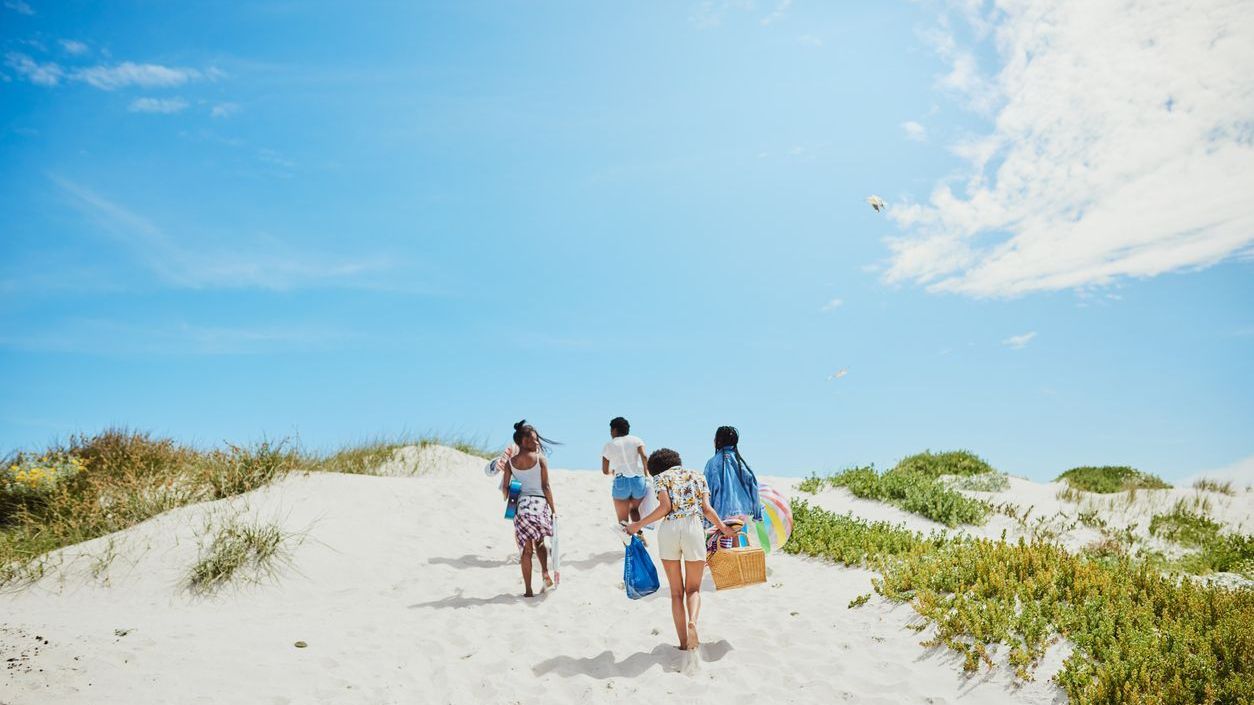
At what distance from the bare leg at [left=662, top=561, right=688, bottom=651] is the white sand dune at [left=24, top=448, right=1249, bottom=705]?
9.4 inches

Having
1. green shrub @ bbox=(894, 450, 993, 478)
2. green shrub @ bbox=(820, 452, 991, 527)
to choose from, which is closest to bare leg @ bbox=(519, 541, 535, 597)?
green shrub @ bbox=(820, 452, 991, 527)

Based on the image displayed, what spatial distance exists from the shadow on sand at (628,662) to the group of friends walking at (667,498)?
24 cm

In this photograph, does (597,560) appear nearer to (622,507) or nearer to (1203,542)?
(622,507)

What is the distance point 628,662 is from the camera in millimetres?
7754

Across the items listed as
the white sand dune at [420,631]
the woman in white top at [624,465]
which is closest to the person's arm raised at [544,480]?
the woman in white top at [624,465]

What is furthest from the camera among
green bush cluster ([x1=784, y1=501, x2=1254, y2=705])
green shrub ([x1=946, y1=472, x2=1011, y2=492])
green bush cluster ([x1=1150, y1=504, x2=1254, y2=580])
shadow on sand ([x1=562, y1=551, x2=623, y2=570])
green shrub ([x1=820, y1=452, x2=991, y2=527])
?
green shrub ([x1=946, y1=472, x2=1011, y2=492])

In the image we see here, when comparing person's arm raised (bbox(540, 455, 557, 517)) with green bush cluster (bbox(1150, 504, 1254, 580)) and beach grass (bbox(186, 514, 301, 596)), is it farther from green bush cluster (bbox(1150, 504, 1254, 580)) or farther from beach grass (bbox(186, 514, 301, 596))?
green bush cluster (bbox(1150, 504, 1254, 580))

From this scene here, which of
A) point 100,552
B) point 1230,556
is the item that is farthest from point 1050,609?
point 100,552

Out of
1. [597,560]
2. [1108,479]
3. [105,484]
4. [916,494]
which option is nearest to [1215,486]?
[1108,479]

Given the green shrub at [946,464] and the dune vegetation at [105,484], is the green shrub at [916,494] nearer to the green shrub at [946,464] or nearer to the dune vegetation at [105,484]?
the green shrub at [946,464]

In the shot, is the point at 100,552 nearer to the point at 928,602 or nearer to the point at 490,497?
the point at 490,497

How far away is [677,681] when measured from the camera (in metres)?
7.22

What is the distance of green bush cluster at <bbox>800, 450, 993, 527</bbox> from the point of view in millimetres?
15414

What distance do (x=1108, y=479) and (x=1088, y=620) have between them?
16.8 m
